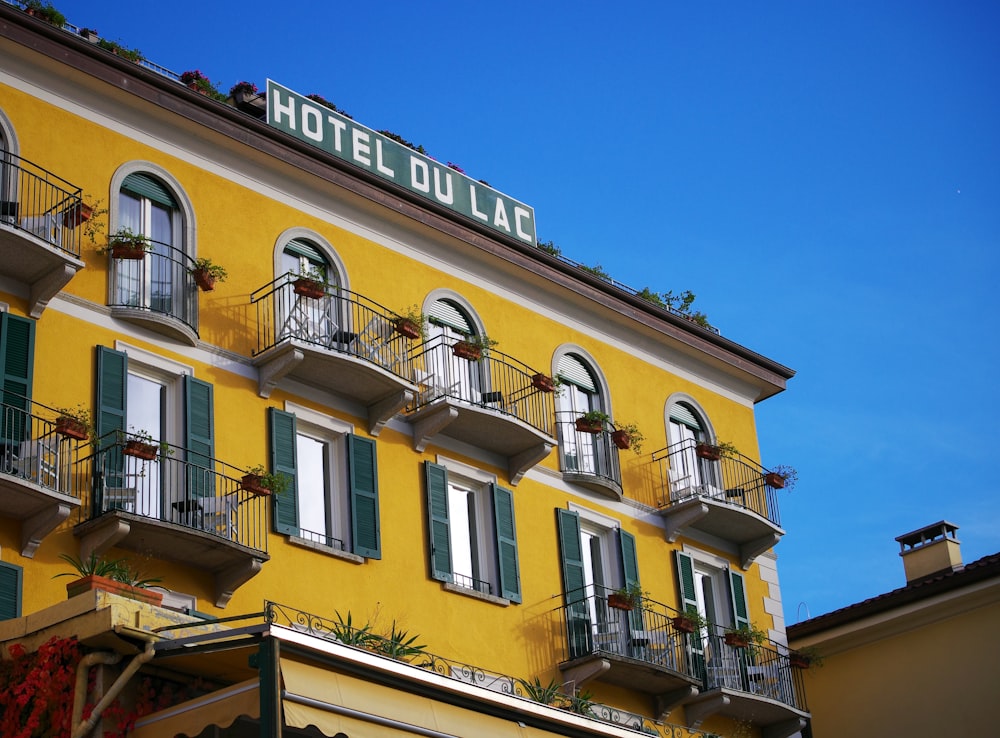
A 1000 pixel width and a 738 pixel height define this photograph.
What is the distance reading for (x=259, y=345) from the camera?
2242 centimetres

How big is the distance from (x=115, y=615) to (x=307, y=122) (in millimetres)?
11846

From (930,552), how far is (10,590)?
18736 millimetres

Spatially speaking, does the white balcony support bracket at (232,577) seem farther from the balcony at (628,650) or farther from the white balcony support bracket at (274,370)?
the balcony at (628,650)

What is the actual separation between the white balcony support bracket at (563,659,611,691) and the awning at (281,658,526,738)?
8.62m

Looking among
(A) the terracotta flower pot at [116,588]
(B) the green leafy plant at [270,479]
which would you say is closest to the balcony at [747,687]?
(B) the green leafy plant at [270,479]

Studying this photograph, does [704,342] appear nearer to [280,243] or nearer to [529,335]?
[529,335]

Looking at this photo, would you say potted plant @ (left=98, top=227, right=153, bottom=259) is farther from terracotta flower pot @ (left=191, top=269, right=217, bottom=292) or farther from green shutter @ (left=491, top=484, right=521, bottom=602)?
green shutter @ (left=491, top=484, right=521, bottom=602)

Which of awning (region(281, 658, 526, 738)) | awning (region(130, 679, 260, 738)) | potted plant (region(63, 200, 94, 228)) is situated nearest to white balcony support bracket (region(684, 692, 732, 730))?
awning (region(281, 658, 526, 738))

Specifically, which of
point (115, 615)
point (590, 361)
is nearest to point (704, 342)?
point (590, 361)

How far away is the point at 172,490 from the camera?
20328 millimetres

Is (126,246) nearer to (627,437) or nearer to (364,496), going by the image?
(364,496)

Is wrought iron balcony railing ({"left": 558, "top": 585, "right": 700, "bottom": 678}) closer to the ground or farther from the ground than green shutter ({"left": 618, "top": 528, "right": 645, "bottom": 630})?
closer to the ground

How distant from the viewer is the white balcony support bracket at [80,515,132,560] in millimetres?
18797

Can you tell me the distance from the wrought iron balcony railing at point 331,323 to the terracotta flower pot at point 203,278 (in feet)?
2.91
